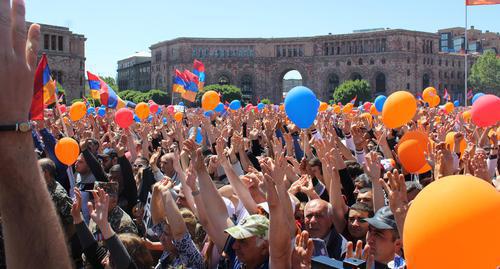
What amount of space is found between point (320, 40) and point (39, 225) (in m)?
86.8

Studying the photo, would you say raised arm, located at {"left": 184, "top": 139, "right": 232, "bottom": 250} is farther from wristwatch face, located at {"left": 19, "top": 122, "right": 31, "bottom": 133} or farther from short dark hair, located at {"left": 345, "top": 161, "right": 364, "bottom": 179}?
wristwatch face, located at {"left": 19, "top": 122, "right": 31, "bottom": 133}

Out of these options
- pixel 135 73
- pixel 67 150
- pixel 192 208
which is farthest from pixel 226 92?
pixel 192 208

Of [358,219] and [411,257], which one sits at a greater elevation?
[411,257]

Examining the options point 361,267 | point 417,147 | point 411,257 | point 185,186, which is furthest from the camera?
point 417,147

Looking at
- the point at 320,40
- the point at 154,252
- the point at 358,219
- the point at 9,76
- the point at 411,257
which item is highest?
the point at 320,40

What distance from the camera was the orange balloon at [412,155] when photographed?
6.46m

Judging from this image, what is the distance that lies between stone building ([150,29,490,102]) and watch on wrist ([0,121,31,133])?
82677 mm

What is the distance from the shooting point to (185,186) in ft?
17.8

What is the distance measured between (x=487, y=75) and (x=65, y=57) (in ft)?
220

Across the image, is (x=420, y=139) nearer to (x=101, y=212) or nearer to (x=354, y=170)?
(x=354, y=170)

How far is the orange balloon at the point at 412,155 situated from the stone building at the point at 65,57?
232 ft

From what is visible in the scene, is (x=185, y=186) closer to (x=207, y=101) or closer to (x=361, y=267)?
(x=361, y=267)

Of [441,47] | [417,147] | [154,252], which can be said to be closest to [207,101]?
[417,147]

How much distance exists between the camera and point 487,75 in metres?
90.2
